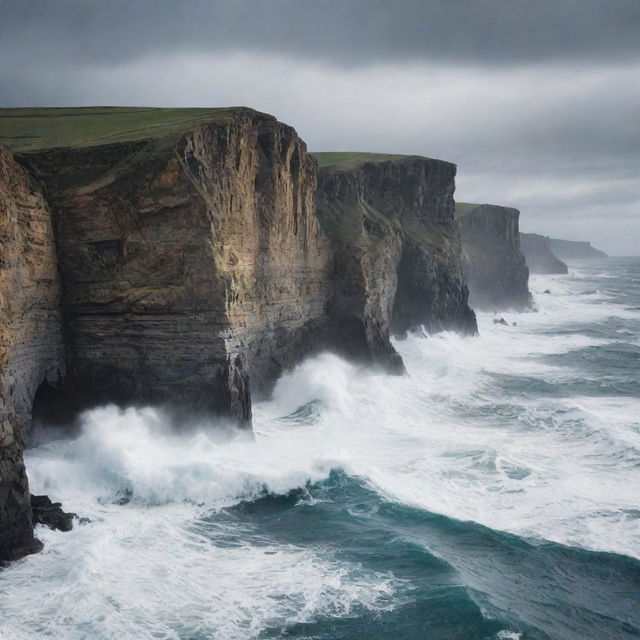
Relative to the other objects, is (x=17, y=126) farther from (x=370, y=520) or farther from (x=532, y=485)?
(x=532, y=485)

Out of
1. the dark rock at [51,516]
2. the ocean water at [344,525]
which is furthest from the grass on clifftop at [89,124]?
the dark rock at [51,516]

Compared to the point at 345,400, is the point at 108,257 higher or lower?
higher

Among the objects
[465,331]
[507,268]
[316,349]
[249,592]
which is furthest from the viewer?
[507,268]

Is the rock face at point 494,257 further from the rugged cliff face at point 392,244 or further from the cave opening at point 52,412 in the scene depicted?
the cave opening at point 52,412

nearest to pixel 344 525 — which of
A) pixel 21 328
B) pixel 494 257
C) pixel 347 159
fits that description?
pixel 21 328

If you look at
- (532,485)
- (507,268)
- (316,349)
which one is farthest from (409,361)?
(507,268)

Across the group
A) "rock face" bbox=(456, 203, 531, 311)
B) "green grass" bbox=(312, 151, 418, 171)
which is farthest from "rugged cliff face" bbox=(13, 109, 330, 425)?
"rock face" bbox=(456, 203, 531, 311)
